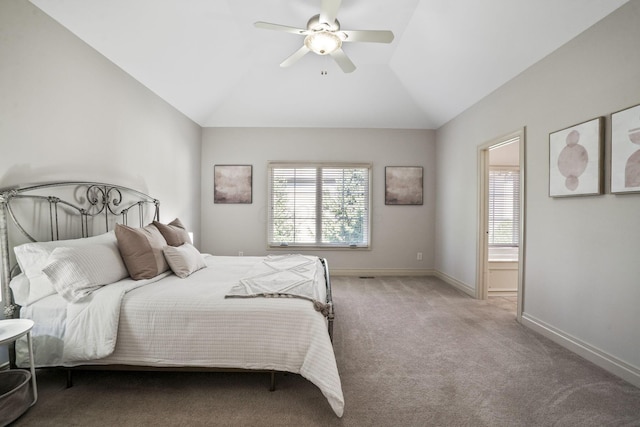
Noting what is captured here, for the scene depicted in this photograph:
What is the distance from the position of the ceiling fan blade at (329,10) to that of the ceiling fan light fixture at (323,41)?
0.41 feet

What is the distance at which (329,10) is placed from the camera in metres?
2.45

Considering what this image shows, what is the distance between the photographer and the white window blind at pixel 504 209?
17.1 feet

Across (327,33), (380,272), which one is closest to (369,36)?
(327,33)

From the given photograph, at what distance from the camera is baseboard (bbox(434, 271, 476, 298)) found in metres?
4.30

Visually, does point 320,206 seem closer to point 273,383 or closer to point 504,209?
point 504,209

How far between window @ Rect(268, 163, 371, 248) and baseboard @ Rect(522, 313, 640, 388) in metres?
2.90

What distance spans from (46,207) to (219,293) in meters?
1.59

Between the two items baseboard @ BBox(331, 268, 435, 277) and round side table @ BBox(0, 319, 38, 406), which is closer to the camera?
round side table @ BBox(0, 319, 38, 406)

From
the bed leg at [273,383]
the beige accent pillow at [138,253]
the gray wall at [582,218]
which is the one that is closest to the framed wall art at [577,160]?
the gray wall at [582,218]

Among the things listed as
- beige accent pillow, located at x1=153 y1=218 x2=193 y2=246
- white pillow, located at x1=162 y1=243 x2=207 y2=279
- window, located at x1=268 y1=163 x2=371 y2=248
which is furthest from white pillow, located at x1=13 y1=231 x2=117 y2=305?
window, located at x1=268 y1=163 x2=371 y2=248

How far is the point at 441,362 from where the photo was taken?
2436 millimetres

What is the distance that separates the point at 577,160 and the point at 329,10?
249cm

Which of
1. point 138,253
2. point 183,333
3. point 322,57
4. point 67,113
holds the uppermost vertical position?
point 322,57

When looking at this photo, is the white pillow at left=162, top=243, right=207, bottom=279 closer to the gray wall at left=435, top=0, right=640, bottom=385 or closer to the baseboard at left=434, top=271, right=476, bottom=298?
the gray wall at left=435, top=0, right=640, bottom=385
